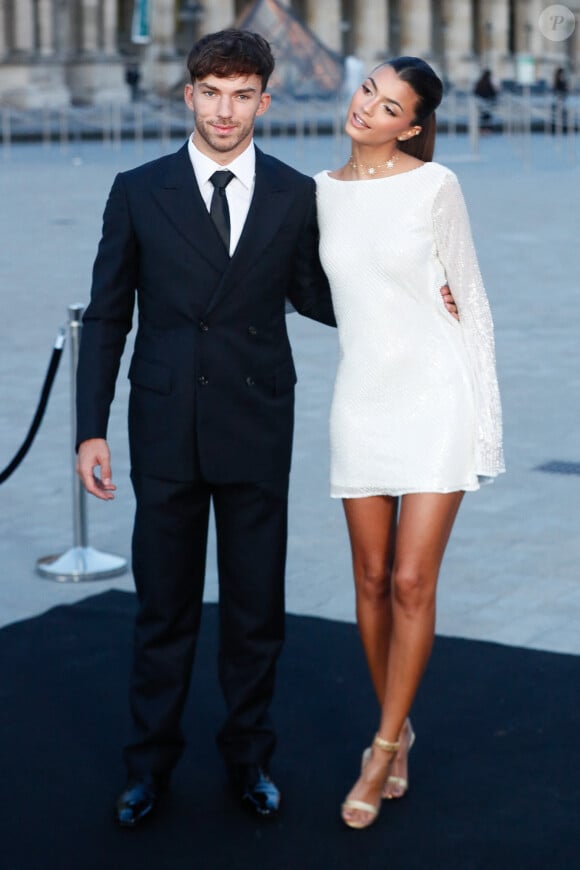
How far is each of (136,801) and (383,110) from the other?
191 centimetres

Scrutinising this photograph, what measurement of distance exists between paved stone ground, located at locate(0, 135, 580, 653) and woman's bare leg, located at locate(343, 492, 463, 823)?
5.34 feet

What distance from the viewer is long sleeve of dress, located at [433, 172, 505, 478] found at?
4230 mm

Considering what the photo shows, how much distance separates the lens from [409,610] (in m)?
4.31

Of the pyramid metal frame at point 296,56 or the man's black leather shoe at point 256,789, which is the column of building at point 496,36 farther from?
the man's black leather shoe at point 256,789

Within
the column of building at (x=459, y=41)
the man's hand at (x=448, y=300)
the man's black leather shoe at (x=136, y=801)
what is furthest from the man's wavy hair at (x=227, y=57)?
the column of building at (x=459, y=41)

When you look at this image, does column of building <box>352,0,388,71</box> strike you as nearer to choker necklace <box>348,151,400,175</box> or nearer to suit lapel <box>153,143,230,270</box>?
choker necklace <box>348,151,400,175</box>

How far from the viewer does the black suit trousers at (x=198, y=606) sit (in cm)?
439

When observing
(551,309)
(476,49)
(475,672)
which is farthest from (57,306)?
(476,49)

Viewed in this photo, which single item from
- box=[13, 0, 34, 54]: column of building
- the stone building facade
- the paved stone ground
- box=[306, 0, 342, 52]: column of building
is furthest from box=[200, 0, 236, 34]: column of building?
the paved stone ground

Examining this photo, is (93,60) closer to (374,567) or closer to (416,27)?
(416,27)

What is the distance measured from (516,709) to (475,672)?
383 millimetres

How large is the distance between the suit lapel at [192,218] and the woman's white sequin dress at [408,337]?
28 centimetres

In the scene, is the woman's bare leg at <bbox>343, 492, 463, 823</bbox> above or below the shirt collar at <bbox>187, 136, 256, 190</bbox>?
below

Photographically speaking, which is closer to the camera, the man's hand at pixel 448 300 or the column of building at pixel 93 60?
the man's hand at pixel 448 300
